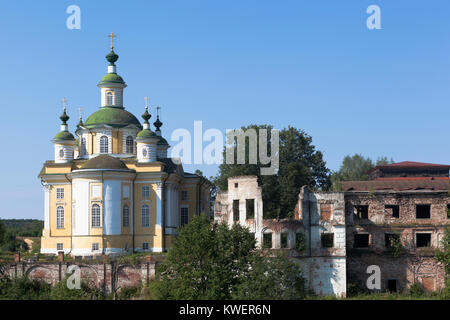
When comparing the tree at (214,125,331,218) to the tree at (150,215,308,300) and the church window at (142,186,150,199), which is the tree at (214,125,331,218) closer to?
the church window at (142,186,150,199)

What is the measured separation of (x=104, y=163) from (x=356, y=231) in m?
20.9

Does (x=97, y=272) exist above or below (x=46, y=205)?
below

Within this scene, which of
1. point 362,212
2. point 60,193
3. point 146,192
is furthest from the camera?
point 60,193

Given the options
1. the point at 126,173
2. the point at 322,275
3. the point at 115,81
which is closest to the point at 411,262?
the point at 322,275

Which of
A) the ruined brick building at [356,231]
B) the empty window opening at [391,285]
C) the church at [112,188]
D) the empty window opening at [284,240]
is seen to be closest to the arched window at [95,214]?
the church at [112,188]

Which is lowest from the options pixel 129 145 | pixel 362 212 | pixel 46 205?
pixel 362 212

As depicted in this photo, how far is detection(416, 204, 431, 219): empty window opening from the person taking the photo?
50688mm

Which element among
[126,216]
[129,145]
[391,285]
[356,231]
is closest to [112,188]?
[126,216]

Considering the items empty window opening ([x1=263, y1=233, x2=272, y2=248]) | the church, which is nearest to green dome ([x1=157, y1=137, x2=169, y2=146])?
the church

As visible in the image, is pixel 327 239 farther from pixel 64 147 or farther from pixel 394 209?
pixel 64 147

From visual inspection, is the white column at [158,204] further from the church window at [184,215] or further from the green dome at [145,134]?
the church window at [184,215]

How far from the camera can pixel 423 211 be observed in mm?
50844

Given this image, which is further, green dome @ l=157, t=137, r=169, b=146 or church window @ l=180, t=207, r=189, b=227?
green dome @ l=157, t=137, r=169, b=146
